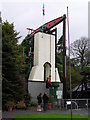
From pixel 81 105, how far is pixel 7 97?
6.37 metres

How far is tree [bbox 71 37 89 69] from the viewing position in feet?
135

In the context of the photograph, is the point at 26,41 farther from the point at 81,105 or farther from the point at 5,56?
the point at 81,105

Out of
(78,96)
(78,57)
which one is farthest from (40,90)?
(78,57)

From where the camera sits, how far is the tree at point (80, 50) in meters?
41.1

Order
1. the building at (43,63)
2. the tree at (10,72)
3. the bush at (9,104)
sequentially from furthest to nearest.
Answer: the building at (43,63) → the tree at (10,72) → the bush at (9,104)

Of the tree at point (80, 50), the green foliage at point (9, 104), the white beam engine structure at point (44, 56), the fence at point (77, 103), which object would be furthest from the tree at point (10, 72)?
the tree at point (80, 50)

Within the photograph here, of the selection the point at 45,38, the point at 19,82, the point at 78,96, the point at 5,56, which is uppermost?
the point at 45,38

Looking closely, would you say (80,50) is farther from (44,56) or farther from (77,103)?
(77,103)

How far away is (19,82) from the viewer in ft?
64.2

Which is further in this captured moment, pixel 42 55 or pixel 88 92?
pixel 88 92

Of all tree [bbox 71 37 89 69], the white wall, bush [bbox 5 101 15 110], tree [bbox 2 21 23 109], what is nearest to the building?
the white wall

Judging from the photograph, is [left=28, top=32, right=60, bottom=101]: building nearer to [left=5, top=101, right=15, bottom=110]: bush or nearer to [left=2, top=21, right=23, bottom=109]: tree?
[left=2, top=21, right=23, bottom=109]: tree

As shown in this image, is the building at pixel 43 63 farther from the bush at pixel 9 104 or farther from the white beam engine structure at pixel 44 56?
the bush at pixel 9 104

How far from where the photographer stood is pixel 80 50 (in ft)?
138
